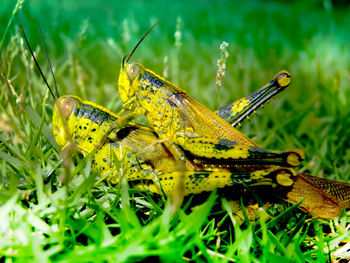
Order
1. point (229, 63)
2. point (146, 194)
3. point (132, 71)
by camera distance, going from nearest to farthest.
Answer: point (146, 194), point (132, 71), point (229, 63)

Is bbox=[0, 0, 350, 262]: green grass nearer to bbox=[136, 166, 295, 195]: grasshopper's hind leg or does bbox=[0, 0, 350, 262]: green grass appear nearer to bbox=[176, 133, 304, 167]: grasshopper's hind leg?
bbox=[136, 166, 295, 195]: grasshopper's hind leg

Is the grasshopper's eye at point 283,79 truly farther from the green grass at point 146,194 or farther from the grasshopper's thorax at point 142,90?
the grasshopper's thorax at point 142,90

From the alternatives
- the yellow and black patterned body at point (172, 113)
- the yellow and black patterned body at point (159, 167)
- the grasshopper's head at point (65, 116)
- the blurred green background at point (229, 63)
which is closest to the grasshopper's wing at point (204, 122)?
the yellow and black patterned body at point (172, 113)

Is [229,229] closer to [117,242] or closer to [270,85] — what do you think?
[117,242]

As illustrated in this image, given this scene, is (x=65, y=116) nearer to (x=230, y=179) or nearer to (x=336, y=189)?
(x=230, y=179)

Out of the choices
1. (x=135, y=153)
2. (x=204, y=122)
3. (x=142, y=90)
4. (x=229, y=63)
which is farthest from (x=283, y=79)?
(x=229, y=63)

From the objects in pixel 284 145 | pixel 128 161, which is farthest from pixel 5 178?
pixel 284 145
